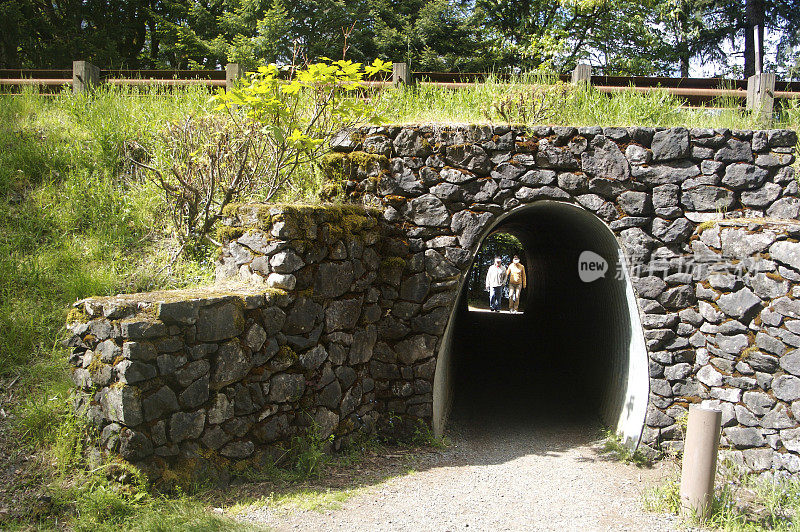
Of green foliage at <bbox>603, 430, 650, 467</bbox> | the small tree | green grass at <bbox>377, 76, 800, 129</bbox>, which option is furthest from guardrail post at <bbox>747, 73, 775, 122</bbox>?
the small tree

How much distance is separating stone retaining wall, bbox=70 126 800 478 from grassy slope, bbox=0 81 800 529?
0.88 metres

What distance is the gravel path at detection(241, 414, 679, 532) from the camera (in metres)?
4.28

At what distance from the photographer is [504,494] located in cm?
500

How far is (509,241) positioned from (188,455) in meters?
18.2

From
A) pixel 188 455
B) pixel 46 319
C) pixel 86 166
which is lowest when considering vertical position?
pixel 188 455

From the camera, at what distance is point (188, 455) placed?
13.3 feet

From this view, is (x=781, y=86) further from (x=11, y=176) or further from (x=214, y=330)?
(x=11, y=176)

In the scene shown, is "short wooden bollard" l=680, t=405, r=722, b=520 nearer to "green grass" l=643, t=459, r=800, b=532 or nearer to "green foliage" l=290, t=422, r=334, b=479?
"green grass" l=643, t=459, r=800, b=532

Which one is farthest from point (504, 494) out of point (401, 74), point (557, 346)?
point (401, 74)

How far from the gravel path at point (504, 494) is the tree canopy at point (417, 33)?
11516 millimetres

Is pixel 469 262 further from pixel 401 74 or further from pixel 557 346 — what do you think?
pixel 557 346

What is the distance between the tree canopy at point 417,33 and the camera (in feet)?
50.4

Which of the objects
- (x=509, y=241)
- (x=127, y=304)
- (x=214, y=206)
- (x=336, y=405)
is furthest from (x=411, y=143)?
(x=509, y=241)

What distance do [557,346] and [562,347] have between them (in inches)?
13.3
